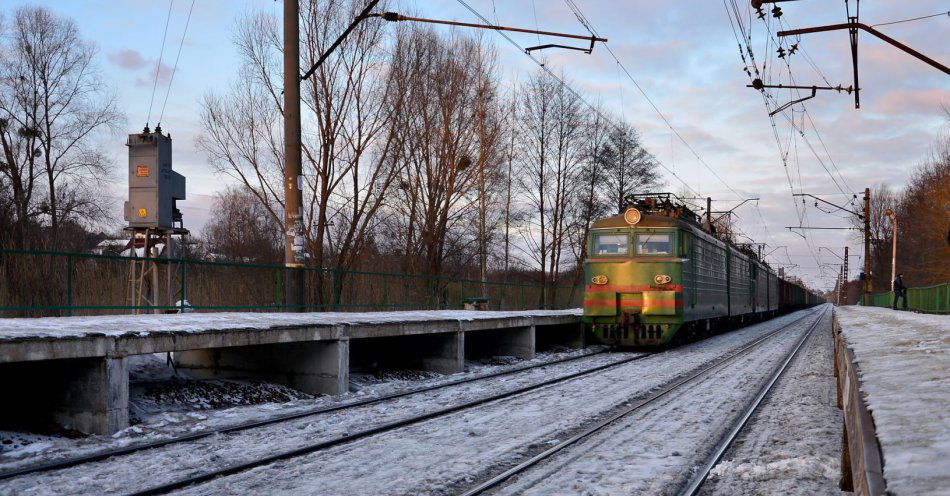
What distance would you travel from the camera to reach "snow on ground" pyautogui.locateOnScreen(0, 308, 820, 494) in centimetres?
Answer: 599

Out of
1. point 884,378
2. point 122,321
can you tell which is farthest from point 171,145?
point 884,378

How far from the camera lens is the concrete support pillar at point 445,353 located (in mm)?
14961

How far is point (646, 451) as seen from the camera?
23.5 feet

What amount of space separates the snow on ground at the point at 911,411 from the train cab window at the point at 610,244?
10.6 meters

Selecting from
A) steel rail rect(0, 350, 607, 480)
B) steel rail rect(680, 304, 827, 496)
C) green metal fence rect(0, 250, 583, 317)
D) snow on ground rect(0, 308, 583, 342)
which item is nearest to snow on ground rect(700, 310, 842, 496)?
steel rail rect(680, 304, 827, 496)

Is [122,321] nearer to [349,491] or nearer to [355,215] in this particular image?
[349,491]

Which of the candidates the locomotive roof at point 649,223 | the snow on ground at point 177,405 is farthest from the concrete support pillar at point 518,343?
the snow on ground at point 177,405

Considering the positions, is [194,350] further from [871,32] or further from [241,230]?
[241,230]

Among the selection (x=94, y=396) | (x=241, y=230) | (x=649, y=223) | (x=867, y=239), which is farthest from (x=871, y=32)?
(x=241, y=230)

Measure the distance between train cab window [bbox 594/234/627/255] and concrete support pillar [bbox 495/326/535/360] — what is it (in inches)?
108

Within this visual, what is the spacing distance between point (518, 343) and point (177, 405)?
10102 mm

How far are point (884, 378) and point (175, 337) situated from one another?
702cm

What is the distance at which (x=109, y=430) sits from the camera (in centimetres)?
794

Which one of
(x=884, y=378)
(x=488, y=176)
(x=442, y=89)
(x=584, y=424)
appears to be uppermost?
(x=442, y=89)
